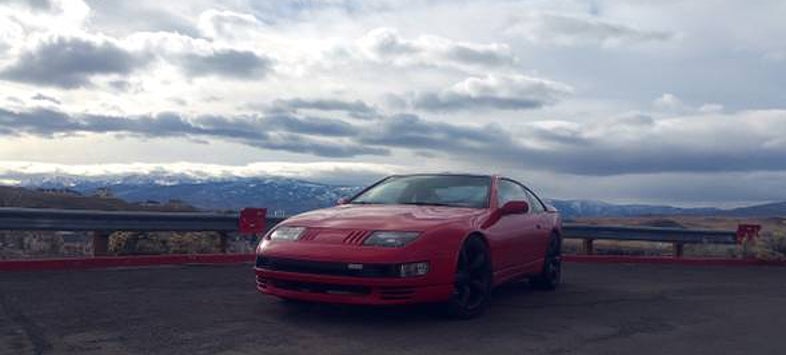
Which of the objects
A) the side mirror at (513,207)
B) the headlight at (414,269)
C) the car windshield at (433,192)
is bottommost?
the headlight at (414,269)

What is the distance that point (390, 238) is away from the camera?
259 inches

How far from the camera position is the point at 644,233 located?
1559 cm

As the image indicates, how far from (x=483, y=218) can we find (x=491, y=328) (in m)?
1.17

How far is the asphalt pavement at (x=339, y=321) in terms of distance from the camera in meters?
5.70

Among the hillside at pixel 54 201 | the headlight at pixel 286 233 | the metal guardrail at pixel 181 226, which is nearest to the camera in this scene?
the headlight at pixel 286 233

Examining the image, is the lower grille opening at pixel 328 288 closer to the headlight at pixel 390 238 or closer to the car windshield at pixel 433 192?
the headlight at pixel 390 238

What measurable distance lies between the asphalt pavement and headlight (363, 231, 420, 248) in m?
0.61

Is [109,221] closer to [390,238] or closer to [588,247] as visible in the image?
[390,238]

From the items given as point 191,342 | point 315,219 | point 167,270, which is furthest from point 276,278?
point 167,270

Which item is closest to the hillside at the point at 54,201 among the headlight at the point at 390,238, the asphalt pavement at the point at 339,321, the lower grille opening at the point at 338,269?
the asphalt pavement at the point at 339,321

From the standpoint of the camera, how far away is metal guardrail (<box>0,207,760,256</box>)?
1028 centimetres

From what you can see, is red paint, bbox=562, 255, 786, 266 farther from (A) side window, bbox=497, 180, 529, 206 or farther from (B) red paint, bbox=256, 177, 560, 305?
(B) red paint, bbox=256, 177, 560, 305

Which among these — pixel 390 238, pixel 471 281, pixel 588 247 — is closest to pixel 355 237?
pixel 390 238

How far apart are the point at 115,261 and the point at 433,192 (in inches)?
171
